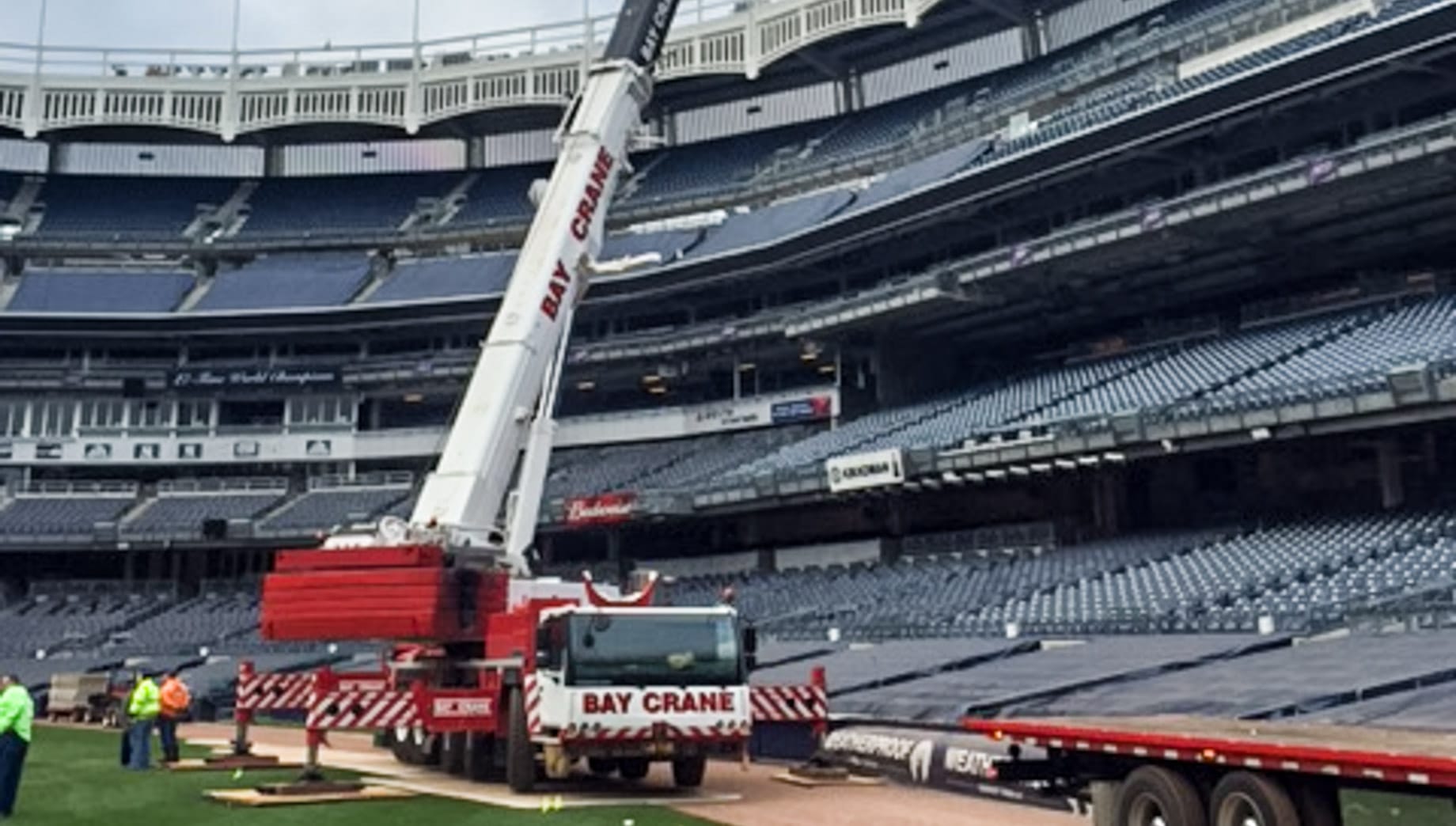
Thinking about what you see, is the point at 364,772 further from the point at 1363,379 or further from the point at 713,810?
the point at 1363,379

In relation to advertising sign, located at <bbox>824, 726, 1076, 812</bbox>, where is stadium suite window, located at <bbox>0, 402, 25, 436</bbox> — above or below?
above

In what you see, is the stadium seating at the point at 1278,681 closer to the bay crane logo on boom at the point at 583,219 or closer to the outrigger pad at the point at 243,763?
the bay crane logo on boom at the point at 583,219

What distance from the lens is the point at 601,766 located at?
18516 mm

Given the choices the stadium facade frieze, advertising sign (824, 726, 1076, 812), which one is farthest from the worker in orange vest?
the stadium facade frieze

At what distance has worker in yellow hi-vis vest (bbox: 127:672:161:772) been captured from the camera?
21094 millimetres

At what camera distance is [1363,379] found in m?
26.6

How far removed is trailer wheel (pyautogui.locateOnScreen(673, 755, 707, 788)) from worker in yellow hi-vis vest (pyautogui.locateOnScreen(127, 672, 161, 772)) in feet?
30.7

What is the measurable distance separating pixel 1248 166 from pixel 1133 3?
53.2ft

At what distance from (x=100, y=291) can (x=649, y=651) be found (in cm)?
5232

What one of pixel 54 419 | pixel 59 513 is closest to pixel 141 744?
pixel 59 513

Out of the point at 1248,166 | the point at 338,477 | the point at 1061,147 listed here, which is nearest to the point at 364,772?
the point at 1061,147

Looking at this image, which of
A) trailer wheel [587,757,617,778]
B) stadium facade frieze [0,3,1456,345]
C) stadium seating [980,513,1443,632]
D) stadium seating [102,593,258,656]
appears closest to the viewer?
trailer wheel [587,757,617,778]

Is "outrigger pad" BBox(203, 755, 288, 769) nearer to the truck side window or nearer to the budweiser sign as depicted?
the truck side window

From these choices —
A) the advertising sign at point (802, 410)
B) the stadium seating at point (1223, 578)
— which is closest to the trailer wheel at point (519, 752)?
the stadium seating at point (1223, 578)
